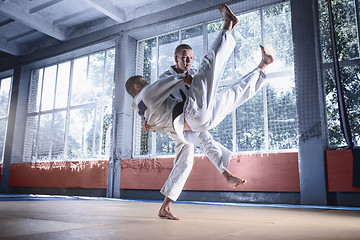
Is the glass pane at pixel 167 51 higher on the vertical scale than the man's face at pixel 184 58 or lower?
higher

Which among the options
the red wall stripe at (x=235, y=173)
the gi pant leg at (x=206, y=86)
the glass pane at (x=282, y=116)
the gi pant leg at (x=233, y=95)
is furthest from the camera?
the glass pane at (x=282, y=116)

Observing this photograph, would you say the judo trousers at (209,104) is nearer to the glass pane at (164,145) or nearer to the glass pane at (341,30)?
the glass pane at (341,30)

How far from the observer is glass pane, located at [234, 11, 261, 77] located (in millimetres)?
5402

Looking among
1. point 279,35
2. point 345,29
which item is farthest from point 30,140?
point 345,29

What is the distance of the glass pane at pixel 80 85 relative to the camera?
24.7ft

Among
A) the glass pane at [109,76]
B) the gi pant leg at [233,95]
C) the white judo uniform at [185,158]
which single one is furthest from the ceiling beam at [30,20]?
the gi pant leg at [233,95]

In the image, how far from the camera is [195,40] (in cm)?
611

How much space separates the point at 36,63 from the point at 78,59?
4.59 feet

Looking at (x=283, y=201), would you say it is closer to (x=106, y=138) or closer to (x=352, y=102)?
(x=352, y=102)

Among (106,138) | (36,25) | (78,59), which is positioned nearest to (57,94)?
(78,59)

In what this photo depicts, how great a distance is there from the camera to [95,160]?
21.7 feet

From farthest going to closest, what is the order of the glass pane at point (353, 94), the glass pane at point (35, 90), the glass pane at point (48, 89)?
the glass pane at point (35, 90) < the glass pane at point (48, 89) < the glass pane at point (353, 94)

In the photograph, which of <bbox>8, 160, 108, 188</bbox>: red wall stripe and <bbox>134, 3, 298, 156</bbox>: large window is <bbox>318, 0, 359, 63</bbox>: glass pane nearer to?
<bbox>134, 3, 298, 156</bbox>: large window

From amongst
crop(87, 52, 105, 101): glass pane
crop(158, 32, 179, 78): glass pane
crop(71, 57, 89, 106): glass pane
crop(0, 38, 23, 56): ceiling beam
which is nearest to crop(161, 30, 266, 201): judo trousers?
crop(158, 32, 179, 78): glass pane
